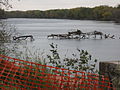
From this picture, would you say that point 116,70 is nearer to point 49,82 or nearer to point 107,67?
point 107,67

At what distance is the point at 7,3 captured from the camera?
787 cm

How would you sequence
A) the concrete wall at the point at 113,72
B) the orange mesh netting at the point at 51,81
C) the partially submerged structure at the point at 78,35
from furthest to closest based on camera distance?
the partially submerged structure at the point at 78,35 → the concrete wall at the point at 113,72 → the orange mesh netting at the point at 51,81

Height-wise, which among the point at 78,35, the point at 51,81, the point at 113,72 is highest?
the point at 113,72

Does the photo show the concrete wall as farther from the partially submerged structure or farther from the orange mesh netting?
the partially submerged structure

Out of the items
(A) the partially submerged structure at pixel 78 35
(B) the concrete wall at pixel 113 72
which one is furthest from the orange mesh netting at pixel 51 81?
(A) the partially submerged structure at pixel 78 35

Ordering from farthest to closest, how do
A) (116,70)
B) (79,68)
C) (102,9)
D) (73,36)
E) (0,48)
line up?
1. (102,9)
2. (73,36)
3. (0,48)
4. (79,68)
5. (116,70)

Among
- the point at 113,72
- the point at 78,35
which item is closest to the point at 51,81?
the point at 113,72

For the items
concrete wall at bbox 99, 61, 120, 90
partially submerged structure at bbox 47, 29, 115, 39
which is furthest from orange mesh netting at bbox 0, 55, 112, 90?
partially submerged structure at bbox 47, 29, 115, 39

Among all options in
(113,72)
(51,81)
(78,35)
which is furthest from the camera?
(78,35)

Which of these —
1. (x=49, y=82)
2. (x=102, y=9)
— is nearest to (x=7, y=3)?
(x=49, y=82)

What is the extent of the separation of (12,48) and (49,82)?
4.12m

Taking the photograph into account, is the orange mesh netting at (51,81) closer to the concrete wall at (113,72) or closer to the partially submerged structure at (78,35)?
the concrete wall at (113,72)

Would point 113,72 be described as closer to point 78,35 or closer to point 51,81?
point 51,81

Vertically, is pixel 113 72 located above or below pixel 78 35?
above
